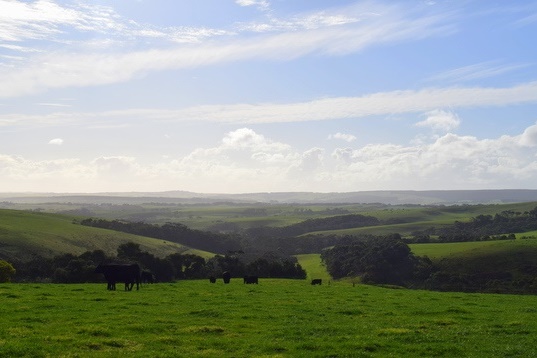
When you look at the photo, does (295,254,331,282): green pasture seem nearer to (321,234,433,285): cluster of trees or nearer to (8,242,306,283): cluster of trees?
(321,234,433,285): cluster of trees

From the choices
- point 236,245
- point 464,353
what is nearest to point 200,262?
point 464,353

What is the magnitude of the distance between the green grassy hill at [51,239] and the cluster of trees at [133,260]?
18.2m

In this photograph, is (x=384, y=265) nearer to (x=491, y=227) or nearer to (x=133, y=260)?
(x=133, y=260)

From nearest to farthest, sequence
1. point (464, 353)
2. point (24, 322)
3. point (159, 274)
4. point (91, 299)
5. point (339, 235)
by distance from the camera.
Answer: point (464, 353), point (24, 322), point (91, 299), point (159, 274), point (339, 235)

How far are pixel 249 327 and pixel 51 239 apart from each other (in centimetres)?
10172

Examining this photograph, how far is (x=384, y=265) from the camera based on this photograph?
10769cm

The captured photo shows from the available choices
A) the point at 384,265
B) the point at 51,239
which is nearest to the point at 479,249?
the point at 384,265

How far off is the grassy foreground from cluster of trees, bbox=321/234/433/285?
235ft

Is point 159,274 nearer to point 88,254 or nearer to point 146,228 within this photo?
point 88,254

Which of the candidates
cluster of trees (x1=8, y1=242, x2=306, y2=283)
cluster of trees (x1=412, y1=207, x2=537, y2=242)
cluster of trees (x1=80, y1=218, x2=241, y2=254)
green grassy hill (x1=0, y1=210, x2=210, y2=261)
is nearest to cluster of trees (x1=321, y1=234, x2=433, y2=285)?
cluster of trees (x1=8, y1=242, x2=306, y2=283)

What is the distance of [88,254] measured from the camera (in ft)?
240

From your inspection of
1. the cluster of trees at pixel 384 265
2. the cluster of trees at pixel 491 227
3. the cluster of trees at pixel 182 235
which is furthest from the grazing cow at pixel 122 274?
the cluster of trees at pixel 491 227

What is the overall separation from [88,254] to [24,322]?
53435 millimetres

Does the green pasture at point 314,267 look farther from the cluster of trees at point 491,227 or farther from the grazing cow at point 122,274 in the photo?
the grazing cow at point 122,274
